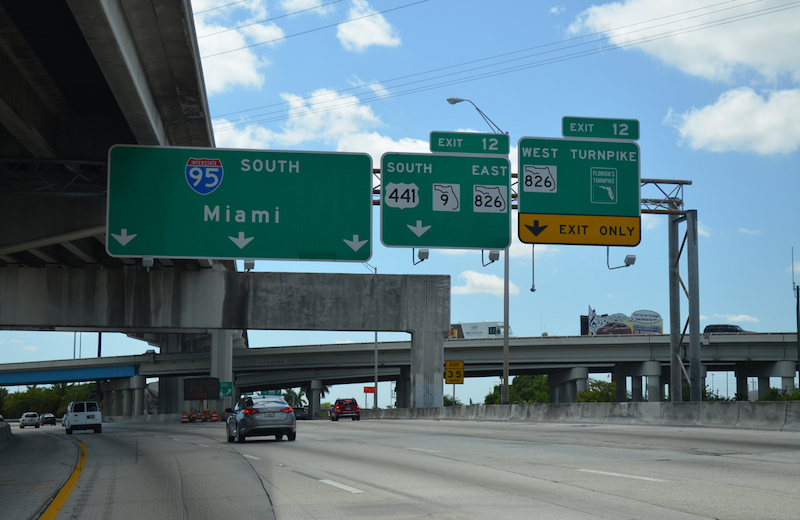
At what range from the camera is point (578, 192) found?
2392 cm

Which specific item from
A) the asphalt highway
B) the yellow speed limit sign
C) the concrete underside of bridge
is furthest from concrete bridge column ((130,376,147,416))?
the asphalt highway

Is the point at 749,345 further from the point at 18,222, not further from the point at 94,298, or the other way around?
the point at 18,222

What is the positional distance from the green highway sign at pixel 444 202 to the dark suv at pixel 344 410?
4897 centimetres

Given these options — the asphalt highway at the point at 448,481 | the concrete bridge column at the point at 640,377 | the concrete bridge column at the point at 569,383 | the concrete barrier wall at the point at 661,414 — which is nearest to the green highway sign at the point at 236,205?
the asphalt highway at the point at 448,481

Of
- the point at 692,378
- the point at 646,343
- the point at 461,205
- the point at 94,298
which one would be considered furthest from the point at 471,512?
the point at 646,343

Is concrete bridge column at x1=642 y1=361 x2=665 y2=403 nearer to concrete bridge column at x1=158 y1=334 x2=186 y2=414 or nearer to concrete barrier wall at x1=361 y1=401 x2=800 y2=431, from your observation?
concrete barrier wall at x1=361 y1=401 x2=800 y2=431

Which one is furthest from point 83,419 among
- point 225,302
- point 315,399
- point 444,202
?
point 315,399

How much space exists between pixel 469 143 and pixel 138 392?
85656mm

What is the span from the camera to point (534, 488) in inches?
464

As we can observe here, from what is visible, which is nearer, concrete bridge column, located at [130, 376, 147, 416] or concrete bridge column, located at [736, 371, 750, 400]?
concrete bridge column, located at [736, 371, 750, 400]

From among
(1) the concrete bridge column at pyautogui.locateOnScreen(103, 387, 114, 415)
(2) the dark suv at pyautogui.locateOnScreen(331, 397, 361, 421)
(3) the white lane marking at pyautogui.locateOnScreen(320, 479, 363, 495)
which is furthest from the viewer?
(1) the concrete bridge column at pyautogui.locateOnScreen(103, 387, 114, 415)

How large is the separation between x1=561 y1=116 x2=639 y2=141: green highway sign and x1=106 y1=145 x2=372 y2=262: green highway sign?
6.13 metres

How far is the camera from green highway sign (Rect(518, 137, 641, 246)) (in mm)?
23703

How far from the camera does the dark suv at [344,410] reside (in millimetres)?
70250
